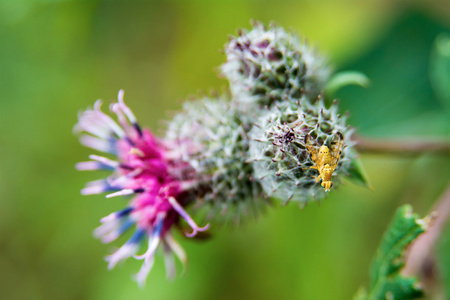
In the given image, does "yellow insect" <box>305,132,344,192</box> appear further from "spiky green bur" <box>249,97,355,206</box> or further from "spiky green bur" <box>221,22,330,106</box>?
"spiky green bur" <box>221,22,330,106</box>

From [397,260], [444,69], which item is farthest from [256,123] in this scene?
[444,69]

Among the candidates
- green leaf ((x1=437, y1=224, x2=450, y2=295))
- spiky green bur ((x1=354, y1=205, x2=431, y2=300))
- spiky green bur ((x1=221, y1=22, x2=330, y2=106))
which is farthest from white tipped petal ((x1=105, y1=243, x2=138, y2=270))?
green leaf ((x1=437, y1=224, x2=450, y2=295))

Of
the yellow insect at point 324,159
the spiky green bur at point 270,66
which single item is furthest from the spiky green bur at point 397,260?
the spiky green bur at point 270,66

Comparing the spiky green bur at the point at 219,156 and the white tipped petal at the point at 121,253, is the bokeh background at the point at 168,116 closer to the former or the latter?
the spiky green bur at the point at 219,156

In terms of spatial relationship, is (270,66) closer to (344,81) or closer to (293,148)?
(344,81)

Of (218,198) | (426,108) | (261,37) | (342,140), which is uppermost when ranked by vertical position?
(261,37)

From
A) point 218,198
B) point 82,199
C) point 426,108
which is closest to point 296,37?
point 218,198

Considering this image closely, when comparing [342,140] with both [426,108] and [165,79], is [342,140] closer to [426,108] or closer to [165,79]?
[426,108]
